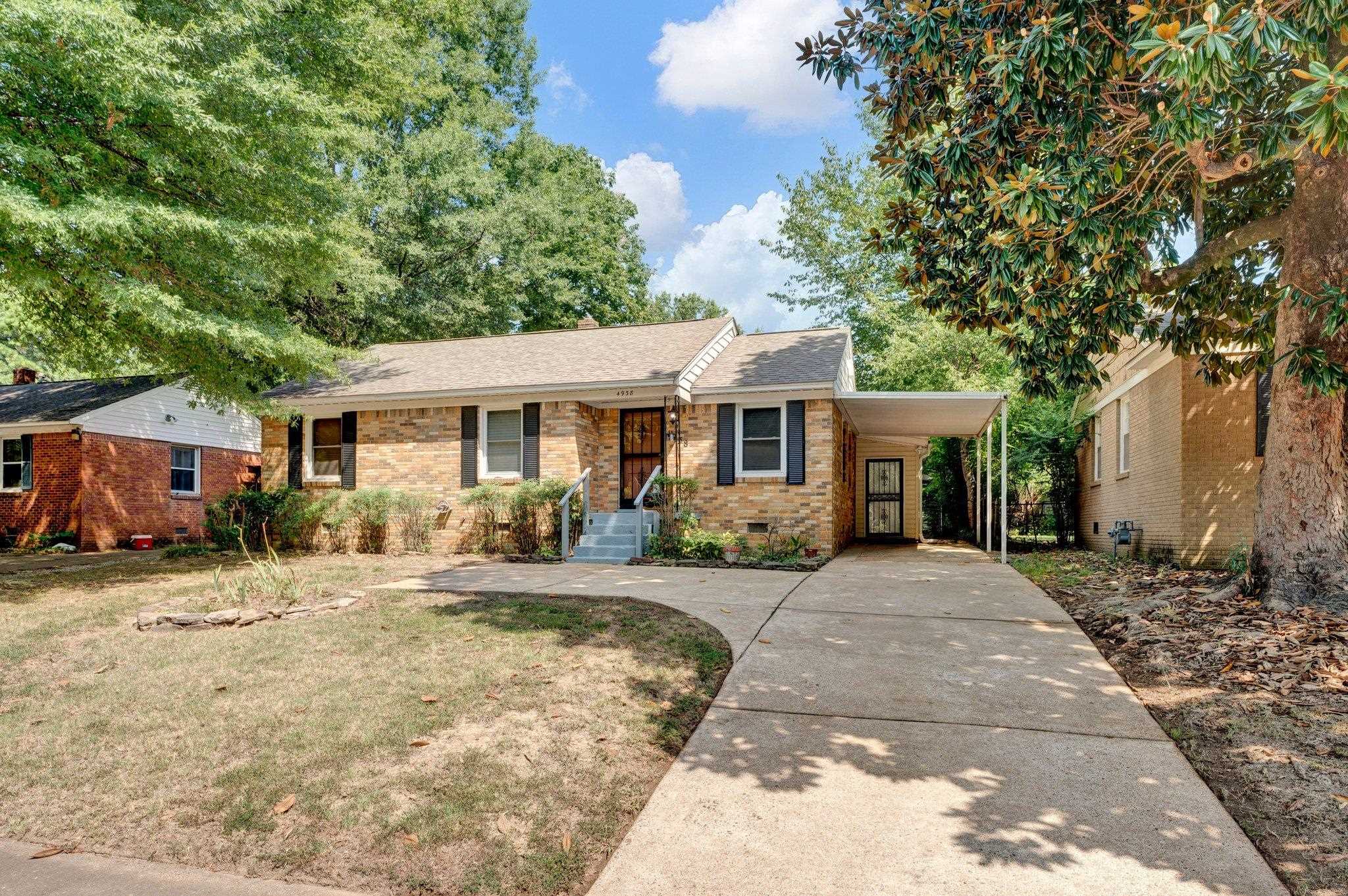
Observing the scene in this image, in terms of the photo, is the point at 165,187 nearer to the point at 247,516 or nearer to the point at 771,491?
the point at 247,516

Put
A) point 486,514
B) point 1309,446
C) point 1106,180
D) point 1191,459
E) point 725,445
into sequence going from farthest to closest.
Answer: point 486,514
point 725,445
point 1191,459
point 1309,446
point 1106,180

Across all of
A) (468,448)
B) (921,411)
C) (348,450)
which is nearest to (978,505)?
(921,411)

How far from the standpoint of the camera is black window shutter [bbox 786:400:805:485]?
12453 millimetres

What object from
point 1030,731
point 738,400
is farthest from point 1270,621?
point 738,400

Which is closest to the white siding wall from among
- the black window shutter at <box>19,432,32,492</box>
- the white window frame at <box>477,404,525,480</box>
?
the black window shutter at <box>19,432,32,492</box>

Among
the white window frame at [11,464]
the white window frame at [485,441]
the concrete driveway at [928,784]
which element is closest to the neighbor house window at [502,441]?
the white window frame at [485,441]

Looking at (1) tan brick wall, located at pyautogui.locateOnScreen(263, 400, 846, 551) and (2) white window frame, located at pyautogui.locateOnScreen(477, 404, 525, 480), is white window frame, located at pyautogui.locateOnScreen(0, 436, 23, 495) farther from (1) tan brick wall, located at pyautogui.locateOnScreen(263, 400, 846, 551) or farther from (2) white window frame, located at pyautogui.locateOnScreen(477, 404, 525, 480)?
(2) white window frame, located at pyautogui.locateOnScreen(477, 404, 525, 480)

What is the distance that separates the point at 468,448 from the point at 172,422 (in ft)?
36.6

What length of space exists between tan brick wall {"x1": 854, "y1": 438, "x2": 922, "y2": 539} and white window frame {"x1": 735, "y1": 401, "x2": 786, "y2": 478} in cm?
683

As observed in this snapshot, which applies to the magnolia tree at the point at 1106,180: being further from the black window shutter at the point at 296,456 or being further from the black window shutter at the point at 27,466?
the black window shutter at the point at 27,466

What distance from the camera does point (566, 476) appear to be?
13.1m

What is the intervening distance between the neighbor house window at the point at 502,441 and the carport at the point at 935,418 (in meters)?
5.84

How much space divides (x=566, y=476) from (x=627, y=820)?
32.2 ft

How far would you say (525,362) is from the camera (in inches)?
585
